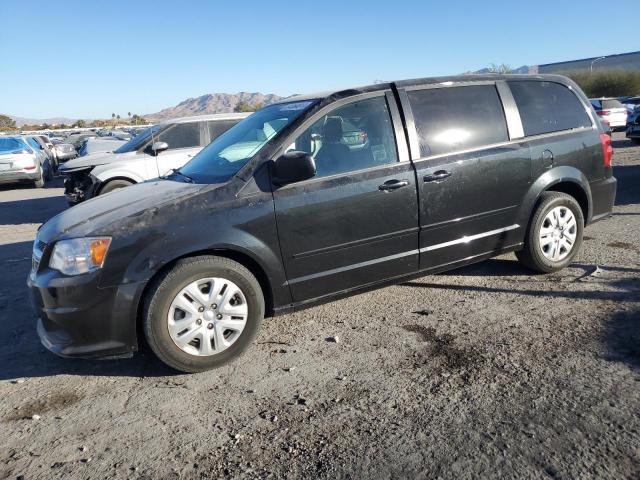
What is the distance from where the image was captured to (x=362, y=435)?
105 inches

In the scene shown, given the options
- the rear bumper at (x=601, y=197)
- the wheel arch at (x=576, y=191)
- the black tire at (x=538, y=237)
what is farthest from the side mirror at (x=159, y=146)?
the rear bumper at (x=601, y=197)

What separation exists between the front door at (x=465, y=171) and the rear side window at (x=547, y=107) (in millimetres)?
244

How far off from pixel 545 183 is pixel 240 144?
2781mm

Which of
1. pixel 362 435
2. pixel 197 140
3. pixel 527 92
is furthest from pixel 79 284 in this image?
pixel 197 140

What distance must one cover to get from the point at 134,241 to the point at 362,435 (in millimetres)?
1838

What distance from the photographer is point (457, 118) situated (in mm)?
4422

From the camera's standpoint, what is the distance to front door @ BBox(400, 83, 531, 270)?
13.7 ft

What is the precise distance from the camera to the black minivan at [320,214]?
331cm

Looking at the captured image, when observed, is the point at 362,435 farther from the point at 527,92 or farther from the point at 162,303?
the point at 527,92

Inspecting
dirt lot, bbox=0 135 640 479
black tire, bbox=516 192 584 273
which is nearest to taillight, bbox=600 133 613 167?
black tire, bbox=516 192 584 273

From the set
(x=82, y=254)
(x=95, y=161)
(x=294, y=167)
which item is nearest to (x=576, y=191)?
(x=294, y=167)

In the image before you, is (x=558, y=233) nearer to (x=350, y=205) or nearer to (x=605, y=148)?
(x=605, y=148)

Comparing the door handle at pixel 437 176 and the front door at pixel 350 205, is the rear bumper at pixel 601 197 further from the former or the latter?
the front door at pixel 350 205

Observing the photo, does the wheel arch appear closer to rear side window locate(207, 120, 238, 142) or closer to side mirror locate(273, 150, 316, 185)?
side mirror locate(273, 150, 316, 185)
